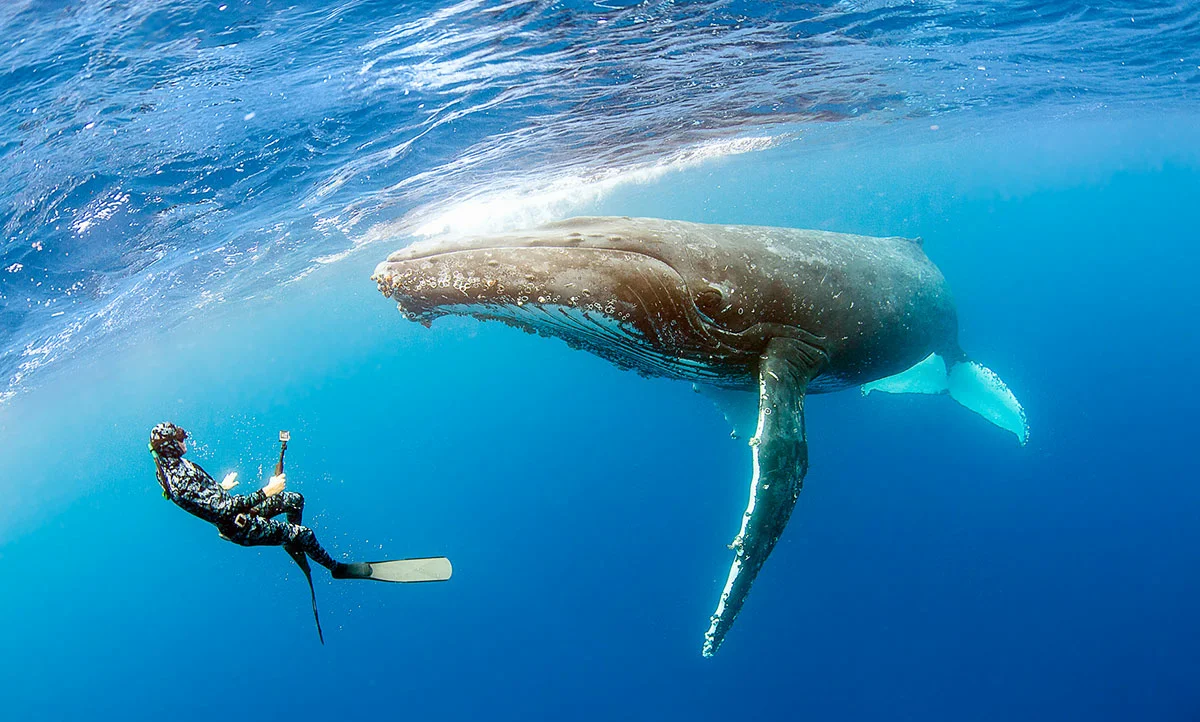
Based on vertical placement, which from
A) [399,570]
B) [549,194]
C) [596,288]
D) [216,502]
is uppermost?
[596,288]

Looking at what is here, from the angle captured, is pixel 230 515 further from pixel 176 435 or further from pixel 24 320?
pixel 24 320

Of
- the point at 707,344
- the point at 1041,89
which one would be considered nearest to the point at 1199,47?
the point at 1041,89

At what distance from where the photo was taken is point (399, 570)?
529 cm

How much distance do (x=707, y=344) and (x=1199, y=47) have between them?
23.3 meters

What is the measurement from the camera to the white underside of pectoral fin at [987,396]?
11531 mm

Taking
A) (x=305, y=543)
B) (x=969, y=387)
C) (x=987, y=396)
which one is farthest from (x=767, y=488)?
(x=987, y=396)

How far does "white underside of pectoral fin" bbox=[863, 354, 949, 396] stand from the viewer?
1088 centimetres

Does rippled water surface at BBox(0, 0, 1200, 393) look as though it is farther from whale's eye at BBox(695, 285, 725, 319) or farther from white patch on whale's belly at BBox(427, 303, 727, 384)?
whale's eye at BBox(695, 285, 725, 319)

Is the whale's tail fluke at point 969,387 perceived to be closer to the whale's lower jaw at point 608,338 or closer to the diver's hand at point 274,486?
the whale's lower jaw at point 608,338

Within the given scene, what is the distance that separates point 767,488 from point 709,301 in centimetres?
148

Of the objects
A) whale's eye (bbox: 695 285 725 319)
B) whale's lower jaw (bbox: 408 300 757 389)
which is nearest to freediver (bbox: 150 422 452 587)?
whale's lower jaw (bbox: 408 300 757 389)

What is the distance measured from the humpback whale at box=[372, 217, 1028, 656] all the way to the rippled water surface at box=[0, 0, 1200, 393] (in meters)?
6.40

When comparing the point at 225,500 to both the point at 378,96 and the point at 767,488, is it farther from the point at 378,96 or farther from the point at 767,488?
the point at 378,96

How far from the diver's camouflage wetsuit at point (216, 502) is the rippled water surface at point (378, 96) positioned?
22.5 feet
